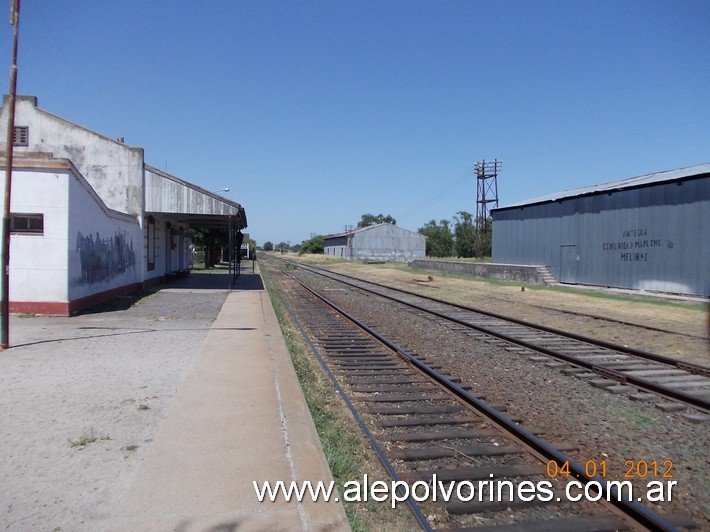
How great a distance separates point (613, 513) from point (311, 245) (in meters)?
122

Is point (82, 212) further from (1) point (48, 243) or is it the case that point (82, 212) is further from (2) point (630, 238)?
(2) point (630, 238)

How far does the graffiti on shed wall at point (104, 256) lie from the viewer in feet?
48.7

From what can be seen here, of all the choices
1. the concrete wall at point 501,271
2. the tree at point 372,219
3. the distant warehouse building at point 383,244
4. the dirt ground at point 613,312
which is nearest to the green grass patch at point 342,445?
the dirt ground at point 613,312

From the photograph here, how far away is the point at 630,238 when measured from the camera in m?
24.8

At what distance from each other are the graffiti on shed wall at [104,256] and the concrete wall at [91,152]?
2.03 meters

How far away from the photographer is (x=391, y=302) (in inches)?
800

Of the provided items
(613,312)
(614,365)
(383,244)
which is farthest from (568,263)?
(383,244)

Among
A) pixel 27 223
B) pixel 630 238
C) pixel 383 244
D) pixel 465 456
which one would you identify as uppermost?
pixel 383 244

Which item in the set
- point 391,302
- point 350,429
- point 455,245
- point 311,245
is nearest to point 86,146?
point 391,302

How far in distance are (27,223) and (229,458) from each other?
11.7 m

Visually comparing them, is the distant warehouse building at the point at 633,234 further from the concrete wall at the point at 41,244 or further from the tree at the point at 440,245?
the tree at the point at 440,245

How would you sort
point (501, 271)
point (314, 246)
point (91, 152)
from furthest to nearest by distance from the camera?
1. point (314, 246)
2. point (501, 271)
3. point (91, 152)

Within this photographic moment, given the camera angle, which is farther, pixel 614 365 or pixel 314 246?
pixel 314 246

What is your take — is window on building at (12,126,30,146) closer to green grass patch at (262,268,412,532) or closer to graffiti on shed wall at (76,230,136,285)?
graffiti on shed wall at (76,230,136,285)
